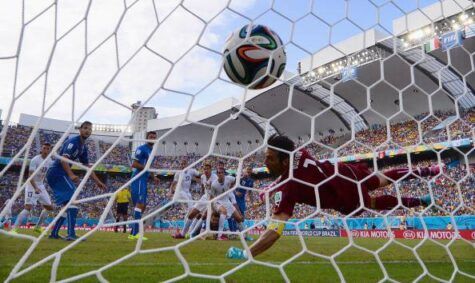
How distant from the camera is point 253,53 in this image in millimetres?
2795

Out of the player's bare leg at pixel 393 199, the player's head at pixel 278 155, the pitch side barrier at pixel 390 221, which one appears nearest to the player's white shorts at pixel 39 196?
the pitch side barrier at pixel 390 221

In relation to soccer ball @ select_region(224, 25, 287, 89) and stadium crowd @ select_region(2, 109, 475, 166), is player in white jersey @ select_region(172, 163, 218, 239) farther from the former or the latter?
soccer ball @ select_region(224, 25, 287, 89)

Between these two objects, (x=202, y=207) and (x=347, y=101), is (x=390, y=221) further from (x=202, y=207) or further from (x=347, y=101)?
(x=347, y=101)

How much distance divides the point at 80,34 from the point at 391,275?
2613mm

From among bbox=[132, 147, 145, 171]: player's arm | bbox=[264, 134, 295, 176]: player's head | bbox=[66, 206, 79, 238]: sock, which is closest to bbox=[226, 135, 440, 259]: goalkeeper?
bbox=[264, 134, 295, 176]: player's head

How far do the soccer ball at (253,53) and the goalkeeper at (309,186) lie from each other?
0.47m

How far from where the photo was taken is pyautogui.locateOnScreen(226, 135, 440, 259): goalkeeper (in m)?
2.71

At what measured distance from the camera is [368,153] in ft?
68.5

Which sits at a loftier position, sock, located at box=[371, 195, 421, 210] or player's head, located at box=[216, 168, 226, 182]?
player's head, located at box=[216, 168, 226, 182]

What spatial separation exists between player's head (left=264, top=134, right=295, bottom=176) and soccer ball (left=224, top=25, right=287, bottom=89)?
385 mm

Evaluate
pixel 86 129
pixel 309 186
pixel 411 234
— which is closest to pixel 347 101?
pixel 411 234

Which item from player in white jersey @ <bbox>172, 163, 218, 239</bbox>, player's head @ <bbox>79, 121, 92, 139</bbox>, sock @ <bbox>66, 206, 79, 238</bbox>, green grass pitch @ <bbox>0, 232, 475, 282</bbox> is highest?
player's head @ <bbox>79, 121, 92, 139</bbox>

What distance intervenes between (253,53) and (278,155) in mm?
725

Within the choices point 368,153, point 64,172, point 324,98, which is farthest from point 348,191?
point 324,98
